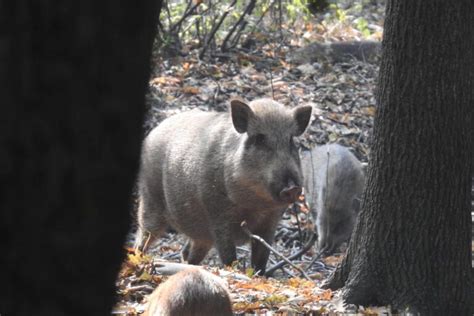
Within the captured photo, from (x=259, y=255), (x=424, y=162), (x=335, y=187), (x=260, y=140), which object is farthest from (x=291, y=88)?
(x=424, y=162)

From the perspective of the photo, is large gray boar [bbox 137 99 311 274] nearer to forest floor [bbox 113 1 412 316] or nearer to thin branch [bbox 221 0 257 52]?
forest floor [bbox 113 1 412 316]

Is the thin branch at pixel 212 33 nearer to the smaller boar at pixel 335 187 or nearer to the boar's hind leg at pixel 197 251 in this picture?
the smaller boar at pixel 335 187

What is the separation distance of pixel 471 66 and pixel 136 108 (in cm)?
378

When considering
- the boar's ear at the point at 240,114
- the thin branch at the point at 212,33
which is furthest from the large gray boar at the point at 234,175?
the thin branch at the point at 212,33

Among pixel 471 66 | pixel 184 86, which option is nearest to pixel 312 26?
pixel 184 86

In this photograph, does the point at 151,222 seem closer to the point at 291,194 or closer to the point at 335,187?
the point at 291,194

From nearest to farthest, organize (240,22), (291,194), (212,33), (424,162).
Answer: (424,162) < (291,194) < (212,33) < (240,22)

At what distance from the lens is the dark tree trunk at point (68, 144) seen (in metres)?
2.08

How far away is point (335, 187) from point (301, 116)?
2804 millimetres

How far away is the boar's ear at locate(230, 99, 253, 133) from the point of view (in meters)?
8.91

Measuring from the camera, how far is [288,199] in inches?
330

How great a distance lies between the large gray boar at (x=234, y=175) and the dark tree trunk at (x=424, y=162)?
8.58ft

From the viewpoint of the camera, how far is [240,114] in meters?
8.95

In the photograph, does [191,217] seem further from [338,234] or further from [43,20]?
[43,20]
